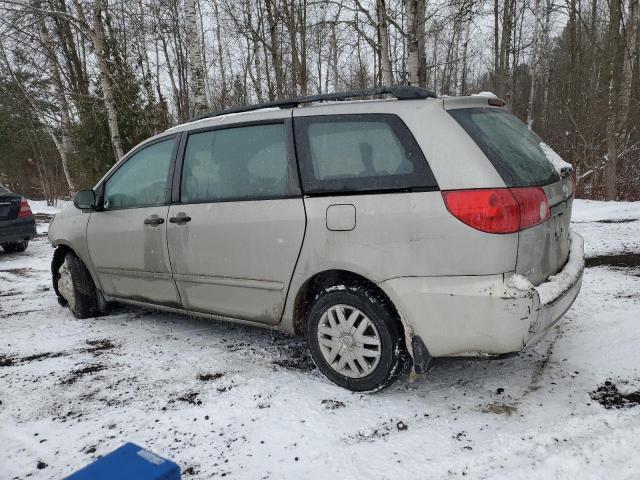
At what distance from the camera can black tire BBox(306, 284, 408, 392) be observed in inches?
102

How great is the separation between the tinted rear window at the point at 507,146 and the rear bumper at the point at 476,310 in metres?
0.57

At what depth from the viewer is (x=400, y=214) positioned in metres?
2.48

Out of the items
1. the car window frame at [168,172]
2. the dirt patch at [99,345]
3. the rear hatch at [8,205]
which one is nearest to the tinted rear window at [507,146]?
the car window frame at [168,172]

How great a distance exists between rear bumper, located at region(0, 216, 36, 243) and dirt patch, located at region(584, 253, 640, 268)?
30.2 ft

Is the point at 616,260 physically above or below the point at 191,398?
above

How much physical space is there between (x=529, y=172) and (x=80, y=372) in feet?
10.8

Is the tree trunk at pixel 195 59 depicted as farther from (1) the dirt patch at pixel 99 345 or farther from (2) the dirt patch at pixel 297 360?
(2) the dirt patch at pixel 297 360

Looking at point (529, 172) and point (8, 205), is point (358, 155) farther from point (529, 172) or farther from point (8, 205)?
point (8, 205)

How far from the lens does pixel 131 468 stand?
1.22m

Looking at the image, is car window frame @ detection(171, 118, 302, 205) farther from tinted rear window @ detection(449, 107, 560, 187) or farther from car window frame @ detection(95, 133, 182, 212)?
tinted rear window @ detection(449, 107, 560, 187)

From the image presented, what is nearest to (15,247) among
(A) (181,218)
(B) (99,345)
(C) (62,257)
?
(C) (62,257)

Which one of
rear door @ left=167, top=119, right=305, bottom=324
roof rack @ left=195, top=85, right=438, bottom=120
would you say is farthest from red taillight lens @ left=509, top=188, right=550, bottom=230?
rear door @ left=167, top=119, right=305, bottom=324

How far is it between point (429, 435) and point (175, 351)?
2.12 meters

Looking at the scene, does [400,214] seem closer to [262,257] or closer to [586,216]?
[262,257]
